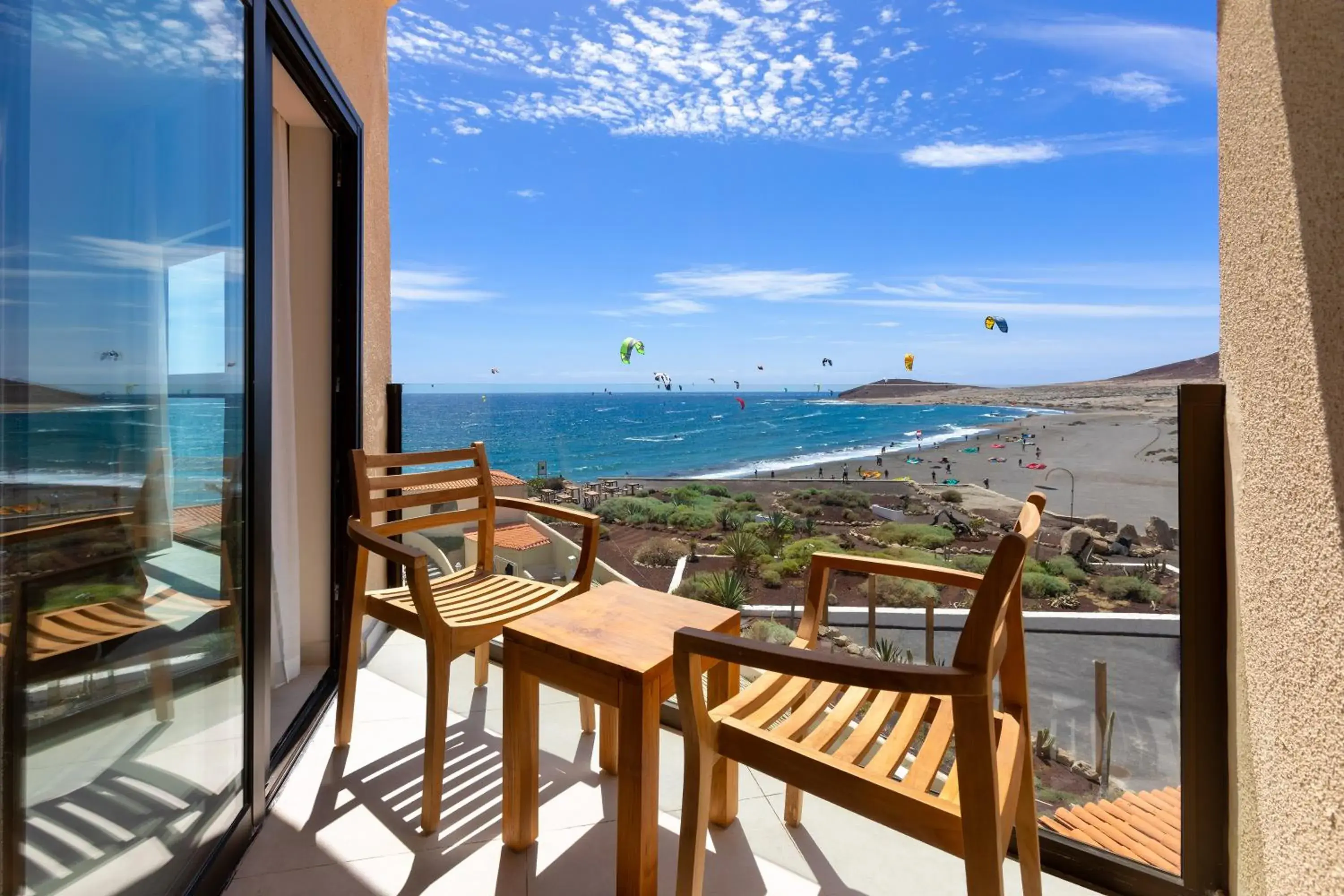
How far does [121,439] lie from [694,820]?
3.64 feet

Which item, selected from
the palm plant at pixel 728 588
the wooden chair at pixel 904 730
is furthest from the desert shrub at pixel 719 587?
the wooden chair at pixel 904 730

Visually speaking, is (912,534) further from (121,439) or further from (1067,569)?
(121,439)

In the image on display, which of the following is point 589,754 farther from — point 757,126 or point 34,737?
point 757,126

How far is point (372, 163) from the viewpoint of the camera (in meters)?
2.66

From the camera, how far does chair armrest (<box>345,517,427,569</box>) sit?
151 centimetres

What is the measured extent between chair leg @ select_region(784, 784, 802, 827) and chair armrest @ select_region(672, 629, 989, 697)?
0.74 metres

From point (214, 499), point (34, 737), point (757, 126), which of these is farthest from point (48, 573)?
point (757, 126)

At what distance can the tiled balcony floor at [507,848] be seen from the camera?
4.50 feet

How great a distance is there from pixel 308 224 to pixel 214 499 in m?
1.43

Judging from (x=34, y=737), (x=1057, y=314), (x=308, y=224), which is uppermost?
(x=1057, y=314)

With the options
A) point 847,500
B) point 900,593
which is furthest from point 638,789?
point 847,500

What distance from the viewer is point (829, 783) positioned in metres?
1.01

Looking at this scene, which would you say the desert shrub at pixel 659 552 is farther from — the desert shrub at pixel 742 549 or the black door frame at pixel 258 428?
the black door frame at pixel 258 428

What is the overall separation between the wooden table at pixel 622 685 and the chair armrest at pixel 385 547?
295 mm
